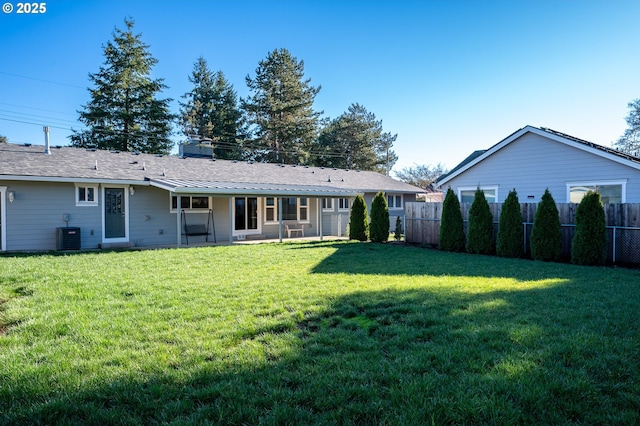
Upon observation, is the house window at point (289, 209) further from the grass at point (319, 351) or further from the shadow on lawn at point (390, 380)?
the shadow on lawn at point (390, 380)

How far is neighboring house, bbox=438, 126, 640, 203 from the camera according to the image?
1059cm

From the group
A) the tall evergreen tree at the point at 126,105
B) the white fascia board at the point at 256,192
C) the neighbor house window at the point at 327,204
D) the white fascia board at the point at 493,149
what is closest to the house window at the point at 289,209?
the neighbor house window at the point at 327,204

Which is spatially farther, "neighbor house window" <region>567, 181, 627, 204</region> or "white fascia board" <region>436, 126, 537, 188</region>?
"white fascia board" <region>436, 126, 537, 188</region>

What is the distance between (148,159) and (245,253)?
8005mm

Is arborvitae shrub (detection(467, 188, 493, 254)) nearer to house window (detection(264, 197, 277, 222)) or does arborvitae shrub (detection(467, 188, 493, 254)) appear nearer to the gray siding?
house window (detection(264, 197, 277, 222))

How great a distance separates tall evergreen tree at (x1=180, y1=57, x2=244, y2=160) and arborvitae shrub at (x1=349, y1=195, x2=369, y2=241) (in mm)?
19659

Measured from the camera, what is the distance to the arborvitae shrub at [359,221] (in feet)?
48.8

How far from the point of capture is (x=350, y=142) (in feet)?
125

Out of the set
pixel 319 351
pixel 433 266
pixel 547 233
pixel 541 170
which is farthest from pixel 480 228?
pixel 319 351

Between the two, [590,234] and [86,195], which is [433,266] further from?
[86,195]

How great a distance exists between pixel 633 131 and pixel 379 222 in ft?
122

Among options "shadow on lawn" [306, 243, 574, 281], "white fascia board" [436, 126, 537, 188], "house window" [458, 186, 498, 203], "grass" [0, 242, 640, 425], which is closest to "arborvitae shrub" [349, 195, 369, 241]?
"white fascia board" [436, 126, 537, 188]

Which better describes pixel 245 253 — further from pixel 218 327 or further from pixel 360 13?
pixel 360 13

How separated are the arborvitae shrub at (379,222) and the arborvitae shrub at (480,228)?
3.59 metres
